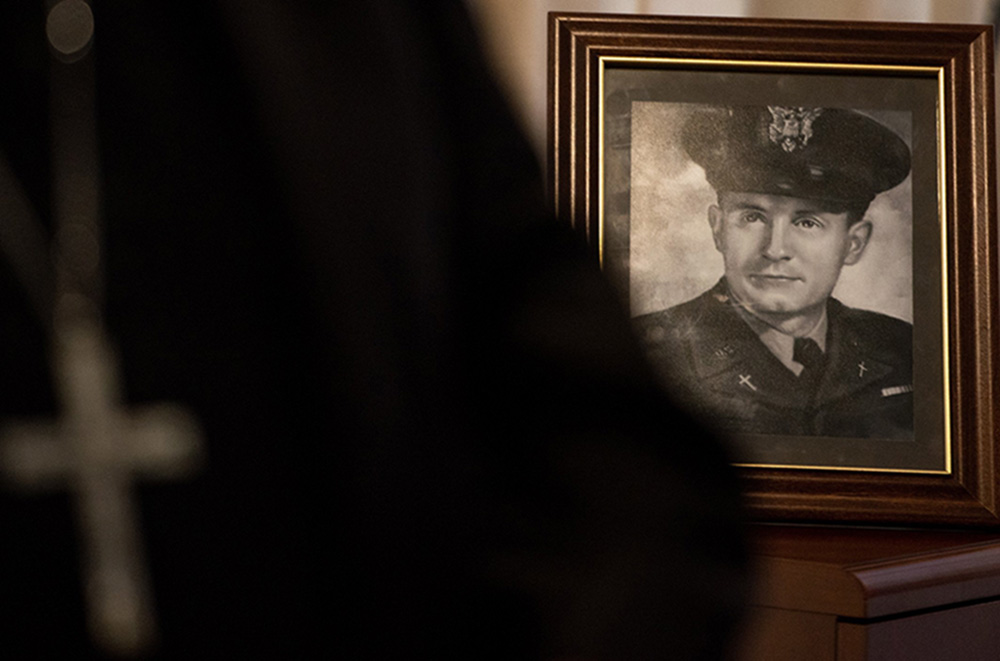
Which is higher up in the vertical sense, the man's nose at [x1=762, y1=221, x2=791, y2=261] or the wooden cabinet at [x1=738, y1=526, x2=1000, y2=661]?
the man's nose at [x1=762, y1=221, x2=791, y2=261]

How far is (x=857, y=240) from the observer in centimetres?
136

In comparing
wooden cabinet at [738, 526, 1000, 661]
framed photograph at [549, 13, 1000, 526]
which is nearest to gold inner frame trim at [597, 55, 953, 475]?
framed photograph at [549, 13, 1000, 526]

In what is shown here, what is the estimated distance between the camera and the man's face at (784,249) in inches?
53.1

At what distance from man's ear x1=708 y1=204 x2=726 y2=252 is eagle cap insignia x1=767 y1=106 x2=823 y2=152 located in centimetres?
13

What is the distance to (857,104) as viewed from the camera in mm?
1376

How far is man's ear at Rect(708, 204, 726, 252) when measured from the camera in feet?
4.47

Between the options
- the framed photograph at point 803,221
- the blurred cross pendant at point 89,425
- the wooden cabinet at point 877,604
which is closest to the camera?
the blurred cross pendant at point 89,425

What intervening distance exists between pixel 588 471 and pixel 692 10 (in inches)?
49.4

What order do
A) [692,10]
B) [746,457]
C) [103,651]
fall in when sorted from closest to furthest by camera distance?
[103,651], [746,457], [692,10]

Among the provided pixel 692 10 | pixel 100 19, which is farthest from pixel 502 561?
pixel 692 10

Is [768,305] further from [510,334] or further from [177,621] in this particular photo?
[177,621]

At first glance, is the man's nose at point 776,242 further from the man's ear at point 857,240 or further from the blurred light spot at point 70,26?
the blurred light spot at point 70,26

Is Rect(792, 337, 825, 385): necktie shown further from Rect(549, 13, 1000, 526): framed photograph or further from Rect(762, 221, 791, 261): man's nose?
Rect(762, 221, 791, 261): man's nose

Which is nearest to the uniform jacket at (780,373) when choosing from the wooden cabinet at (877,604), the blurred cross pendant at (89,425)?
the wooden cabinet at (877,604)
